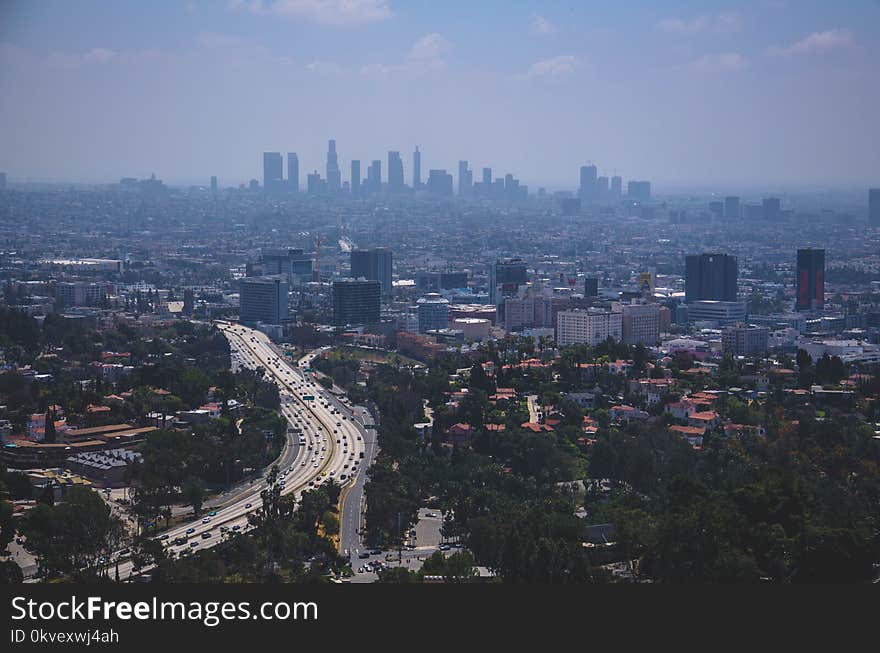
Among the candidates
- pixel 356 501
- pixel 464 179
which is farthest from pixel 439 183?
pixel 356 501

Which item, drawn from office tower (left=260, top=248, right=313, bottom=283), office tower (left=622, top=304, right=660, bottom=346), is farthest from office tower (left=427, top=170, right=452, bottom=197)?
office tower (left=622, top=304, right=660, bottom=346)

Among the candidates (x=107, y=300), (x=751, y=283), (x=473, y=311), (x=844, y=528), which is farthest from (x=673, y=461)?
(x=751, y=283)

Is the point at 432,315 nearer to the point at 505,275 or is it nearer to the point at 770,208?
the point at 505,275

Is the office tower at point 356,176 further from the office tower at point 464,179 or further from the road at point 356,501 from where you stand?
the road at point 356,501

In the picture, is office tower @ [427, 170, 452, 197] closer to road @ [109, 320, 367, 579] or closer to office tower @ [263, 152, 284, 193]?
office tower @ [263, 152, 284, 193]

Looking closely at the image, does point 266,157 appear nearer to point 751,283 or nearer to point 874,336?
point 751,283
